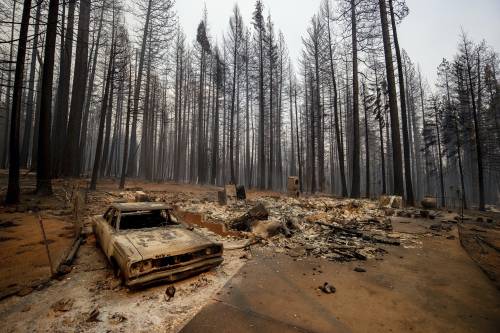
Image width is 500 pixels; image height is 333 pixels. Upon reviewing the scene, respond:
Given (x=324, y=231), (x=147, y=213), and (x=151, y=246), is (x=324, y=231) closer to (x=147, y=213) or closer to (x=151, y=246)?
(x=147, y=213)

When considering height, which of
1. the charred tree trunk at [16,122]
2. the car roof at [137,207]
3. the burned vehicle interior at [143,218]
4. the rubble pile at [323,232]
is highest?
the charred tree trunk at [16,122]

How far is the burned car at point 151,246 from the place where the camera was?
145 inches

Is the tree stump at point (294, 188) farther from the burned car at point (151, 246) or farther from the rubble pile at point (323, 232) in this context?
the burned car at point (151, 246)

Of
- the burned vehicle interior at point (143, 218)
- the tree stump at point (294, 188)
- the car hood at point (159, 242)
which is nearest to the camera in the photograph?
the car hood at point (159, 242)

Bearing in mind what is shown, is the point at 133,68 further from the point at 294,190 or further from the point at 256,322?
the point at 256,322

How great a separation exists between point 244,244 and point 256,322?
10.4 ft

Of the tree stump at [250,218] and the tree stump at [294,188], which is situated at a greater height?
the tree stump at [294,188]

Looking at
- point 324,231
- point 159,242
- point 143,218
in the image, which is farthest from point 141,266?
point 324,231

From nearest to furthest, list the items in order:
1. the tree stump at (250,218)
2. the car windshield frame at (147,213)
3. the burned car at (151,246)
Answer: the burned car at (151,246) → the car windshield frame at (147,213) → the tree stump at (250,218)

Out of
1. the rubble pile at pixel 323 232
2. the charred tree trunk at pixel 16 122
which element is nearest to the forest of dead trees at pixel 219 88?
the charred tree trunk at pixel 16 122

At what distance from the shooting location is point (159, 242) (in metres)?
4.28

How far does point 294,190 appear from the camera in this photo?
1602cm

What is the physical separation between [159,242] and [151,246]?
0.23 m

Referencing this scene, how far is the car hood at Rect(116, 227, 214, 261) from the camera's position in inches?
152
